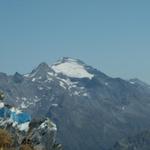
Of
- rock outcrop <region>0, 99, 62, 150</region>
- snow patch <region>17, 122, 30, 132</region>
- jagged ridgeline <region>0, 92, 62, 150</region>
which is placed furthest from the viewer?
snow patch <region>17, 122, 30, 132</region>

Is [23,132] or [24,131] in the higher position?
[24,131]

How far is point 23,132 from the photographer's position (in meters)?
64.6

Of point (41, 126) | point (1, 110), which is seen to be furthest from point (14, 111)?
point (41, 126)

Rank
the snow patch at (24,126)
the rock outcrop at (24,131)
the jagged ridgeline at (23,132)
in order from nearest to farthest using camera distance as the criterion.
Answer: the jagged ridgeline at (23,132)
the rock outcrop at (24,131)
the snow patch at (24,126)

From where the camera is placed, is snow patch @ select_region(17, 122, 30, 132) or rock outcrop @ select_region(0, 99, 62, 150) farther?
snow patch @ select_region(17, 122, 30, 132)

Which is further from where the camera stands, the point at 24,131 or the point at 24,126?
the point at 24,126

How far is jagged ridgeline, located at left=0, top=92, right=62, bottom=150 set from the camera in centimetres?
6016

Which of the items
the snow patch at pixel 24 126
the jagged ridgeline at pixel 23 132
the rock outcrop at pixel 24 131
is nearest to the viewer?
the jagged ridgeline at pixel 23 132

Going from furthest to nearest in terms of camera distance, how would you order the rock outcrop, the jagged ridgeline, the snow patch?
1. the snow patch
2. the rock outcrop
3. the jagged ridgeline

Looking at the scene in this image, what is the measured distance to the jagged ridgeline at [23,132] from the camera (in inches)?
2368

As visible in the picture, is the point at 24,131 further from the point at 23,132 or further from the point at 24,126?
the point at 24,126

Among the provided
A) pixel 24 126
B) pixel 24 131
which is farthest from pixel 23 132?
pixel 24 126

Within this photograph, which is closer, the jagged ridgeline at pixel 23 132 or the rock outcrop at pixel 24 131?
the jagged ridgeline at pixel 23 132

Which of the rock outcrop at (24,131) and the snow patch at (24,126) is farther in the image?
the snow patch at (24,126)
